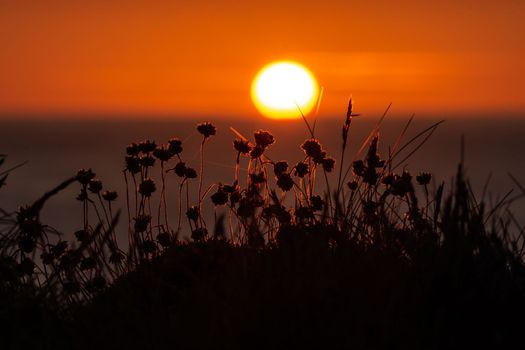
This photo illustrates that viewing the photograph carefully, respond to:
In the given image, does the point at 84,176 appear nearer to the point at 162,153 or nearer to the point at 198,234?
the point at 162,153

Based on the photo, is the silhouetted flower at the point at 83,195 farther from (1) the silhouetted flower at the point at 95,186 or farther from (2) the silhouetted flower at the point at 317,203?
(2) the silhouetted flower at the point at 317,203

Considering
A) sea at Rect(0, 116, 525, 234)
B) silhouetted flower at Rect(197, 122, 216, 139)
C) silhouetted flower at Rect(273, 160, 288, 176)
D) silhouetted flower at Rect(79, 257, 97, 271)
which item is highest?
silhouetted flower at Rect(197, 122, 216, 139)

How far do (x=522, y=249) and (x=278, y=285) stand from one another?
4.88 feet

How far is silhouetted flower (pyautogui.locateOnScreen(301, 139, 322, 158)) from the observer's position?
4820 mm

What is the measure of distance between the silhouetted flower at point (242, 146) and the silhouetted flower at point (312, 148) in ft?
1.02

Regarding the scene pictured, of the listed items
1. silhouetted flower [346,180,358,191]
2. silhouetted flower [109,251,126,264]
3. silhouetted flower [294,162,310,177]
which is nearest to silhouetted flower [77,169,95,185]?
silhouetted flower [109,251,126,264]

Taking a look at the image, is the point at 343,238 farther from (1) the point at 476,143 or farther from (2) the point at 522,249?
(1) the point at 476,143

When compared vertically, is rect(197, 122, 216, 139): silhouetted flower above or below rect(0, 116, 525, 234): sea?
above

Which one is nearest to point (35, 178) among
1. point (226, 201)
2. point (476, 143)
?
point (226, 201)

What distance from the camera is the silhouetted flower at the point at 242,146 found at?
4.97m

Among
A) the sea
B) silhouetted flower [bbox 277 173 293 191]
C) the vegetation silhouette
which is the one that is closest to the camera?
the vegetation silhouette

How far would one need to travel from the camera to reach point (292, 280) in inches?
136

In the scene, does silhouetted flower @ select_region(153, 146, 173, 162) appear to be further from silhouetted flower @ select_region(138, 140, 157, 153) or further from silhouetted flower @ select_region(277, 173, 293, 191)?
silhouetted flower @ select_region(277, 173, 293, 191)

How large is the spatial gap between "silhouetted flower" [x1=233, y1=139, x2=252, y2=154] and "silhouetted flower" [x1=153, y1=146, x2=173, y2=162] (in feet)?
1.13
